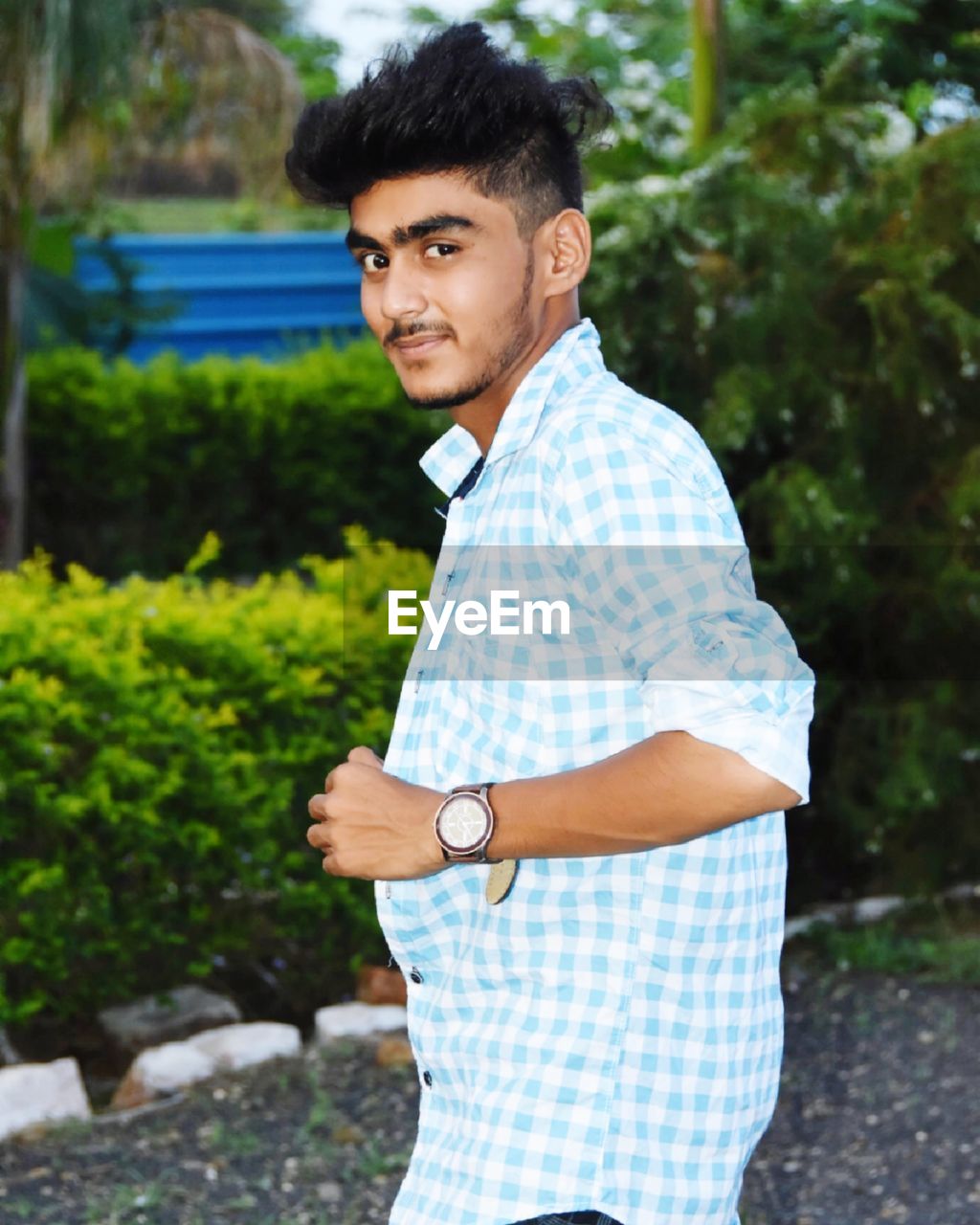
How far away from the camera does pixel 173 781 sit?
4.60 meters

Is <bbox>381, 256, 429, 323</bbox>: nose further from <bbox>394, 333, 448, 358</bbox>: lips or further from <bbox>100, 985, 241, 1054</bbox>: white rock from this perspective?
<bbox>100, 985, 241, 1054</bbox>: white rock

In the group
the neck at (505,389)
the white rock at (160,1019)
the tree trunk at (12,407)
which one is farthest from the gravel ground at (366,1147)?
the tree trunk at (12,407)

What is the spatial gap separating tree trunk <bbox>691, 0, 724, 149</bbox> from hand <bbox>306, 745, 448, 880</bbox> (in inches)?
285

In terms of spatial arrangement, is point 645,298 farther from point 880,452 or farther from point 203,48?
point 203,48

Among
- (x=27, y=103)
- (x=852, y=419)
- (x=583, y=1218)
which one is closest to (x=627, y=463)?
(x=583, y=1218)

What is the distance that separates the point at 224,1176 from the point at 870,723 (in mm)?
2959

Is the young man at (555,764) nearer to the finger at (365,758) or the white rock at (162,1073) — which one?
the finger at (365,758)

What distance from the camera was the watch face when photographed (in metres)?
1.65

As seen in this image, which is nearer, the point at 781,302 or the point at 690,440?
the point at 690,440

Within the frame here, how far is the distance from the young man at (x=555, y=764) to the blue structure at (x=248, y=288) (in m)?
15.1

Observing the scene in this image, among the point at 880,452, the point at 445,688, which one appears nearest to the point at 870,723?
the point at 880,452

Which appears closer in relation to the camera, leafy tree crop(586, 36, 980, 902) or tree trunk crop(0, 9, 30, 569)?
leafy tree crop(586, 36, 980, 902)

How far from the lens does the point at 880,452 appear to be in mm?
6180

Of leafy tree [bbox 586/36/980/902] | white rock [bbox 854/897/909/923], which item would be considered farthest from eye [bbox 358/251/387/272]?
white rock [bbox 854/897/909/923]
